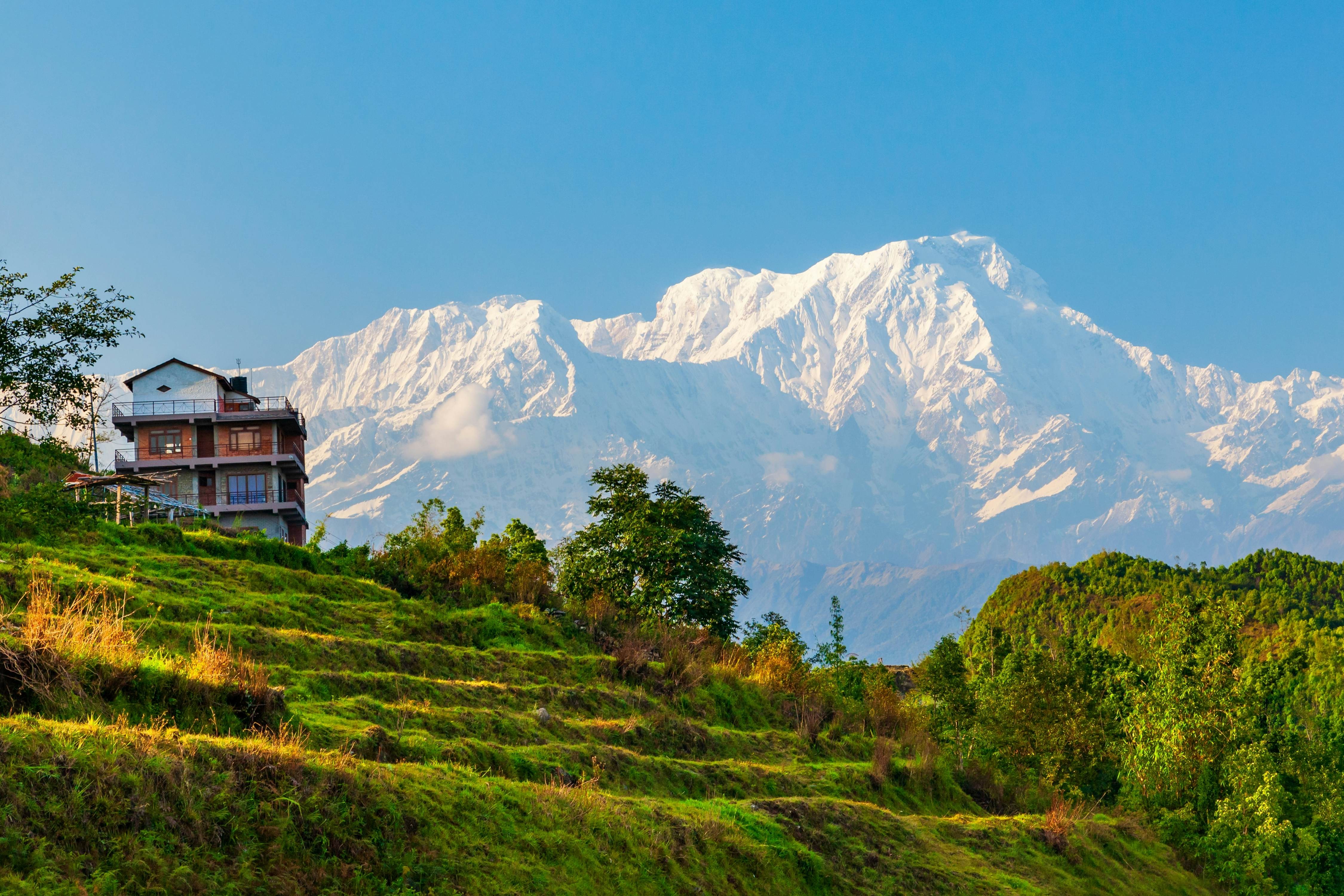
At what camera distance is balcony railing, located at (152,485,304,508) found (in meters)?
69.5

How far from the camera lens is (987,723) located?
116 feet

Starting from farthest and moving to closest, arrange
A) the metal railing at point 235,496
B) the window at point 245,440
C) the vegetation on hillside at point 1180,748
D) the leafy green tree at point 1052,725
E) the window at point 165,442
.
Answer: the window at point 245,440
the window at point 165,442
the metal railing at point 235,496
the leafy green tree at point 1052,725
the vegetation on hillside at point 1180,748

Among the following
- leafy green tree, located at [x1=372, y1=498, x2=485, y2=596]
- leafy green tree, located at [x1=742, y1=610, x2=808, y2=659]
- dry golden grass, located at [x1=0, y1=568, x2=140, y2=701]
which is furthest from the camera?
leafy green tree, located at [x1=742, y1=610, x2=808, y2=659]

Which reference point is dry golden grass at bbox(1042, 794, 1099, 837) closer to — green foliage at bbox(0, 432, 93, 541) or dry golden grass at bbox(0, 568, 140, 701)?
dry golden grass at bbox(0, 568, 140, 701)

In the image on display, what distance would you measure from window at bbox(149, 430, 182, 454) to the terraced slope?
4270 centimetres

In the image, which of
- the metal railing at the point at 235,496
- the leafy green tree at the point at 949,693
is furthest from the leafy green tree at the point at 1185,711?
the metal railing at the point at 235,496

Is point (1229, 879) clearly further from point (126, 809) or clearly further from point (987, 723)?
point (126, 809)

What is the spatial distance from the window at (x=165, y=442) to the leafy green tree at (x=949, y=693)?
164 feet

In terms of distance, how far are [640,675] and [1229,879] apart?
1648 cm

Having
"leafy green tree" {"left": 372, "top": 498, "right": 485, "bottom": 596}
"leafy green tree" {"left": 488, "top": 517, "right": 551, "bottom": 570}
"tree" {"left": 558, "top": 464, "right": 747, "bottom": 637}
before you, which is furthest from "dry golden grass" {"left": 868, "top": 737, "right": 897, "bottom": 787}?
"leafy green tree" {"left": 488, "top": 517, "right": 551, "bottom": 570}

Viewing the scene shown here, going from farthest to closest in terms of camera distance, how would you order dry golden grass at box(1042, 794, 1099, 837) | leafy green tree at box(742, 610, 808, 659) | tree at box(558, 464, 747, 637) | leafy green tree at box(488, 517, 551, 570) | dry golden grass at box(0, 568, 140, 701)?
1. leafy green tree at box(488, 517, 551, 570)
2. tree at box(558, 464, 747, 637)
3. leafy green tree at box(742, 610, 808, 659)
4. dry golden grass at box(1042, 794, 1099, 837)
5. dry golden grass at box(0, 568, 140, 701)

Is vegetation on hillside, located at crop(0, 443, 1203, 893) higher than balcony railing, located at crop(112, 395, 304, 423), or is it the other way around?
balcony railing, located at crop(112, 395, 304, 423)

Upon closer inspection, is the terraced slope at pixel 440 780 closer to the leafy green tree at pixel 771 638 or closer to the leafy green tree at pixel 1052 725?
the leafy green tree at pixel 1052 725

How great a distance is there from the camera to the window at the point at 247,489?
232 ft
